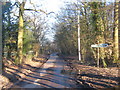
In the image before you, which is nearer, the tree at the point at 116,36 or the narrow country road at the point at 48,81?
the narrow country road at the point at 48,81

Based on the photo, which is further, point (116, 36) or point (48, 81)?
point (116, 36)

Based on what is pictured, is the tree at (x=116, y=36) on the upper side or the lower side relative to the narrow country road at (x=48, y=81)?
upper

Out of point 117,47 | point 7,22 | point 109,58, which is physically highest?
point 7,22

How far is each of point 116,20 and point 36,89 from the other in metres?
9.60

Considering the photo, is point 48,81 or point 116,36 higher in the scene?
point 116,36

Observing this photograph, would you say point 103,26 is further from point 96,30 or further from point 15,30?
point 15,30

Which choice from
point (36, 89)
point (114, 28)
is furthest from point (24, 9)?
point (36, 89)

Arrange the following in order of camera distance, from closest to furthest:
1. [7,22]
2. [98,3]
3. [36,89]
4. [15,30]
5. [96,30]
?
[36,89]
[98,3]
[96,30]
[7,22]
[15,30]

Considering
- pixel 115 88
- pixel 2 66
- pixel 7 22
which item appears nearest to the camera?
pixel 115 88

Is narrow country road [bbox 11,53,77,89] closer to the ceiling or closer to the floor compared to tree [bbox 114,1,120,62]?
closer to the floor

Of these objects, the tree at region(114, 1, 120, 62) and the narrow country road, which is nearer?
the narrow country road

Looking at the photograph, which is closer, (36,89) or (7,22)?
(36,89)

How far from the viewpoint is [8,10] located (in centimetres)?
2047

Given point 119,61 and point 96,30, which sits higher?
point 96,30
